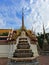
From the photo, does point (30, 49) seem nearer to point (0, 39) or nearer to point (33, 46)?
point (33, 46)

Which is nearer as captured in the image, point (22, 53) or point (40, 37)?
point (22, 53)

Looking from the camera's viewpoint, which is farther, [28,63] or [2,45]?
[2,45]

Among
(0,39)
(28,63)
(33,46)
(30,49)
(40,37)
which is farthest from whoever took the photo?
(40,37)

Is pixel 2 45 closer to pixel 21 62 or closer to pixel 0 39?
pixel 0 39

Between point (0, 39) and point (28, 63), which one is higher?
point (0, 39)

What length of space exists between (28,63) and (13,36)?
3406 mm

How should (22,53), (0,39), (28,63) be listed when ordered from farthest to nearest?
1. (0,39)
2. (22,53)
3. (28,63)

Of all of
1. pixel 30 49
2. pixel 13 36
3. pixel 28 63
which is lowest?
pixel 28 63

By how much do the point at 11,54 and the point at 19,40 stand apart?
129cm

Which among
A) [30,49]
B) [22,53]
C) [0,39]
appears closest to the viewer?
[22,53]

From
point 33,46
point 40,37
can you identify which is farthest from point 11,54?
point 40,37

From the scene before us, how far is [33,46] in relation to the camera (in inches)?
473

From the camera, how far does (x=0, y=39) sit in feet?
42.5

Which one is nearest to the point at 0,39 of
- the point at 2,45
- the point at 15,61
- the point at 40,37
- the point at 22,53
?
the point at 2,45
